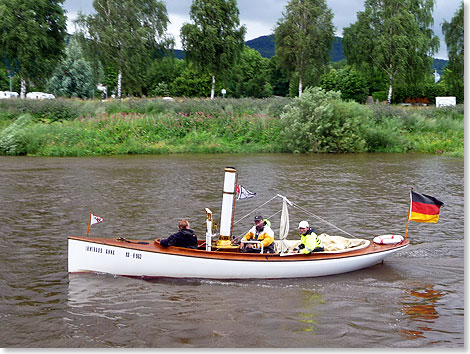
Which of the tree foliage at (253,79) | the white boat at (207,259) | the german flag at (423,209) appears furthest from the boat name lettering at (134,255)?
the tree foliage at (253,79)

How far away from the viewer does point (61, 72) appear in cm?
6544

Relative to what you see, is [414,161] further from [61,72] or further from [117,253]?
[61,72]

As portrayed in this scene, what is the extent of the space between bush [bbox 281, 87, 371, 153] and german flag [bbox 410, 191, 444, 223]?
26.6 m

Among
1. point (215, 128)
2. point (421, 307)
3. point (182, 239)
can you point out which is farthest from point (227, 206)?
point (215, 128)

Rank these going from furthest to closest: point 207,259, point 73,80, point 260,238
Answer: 1. point 73,80
2. point 260,238
3. point 207,259

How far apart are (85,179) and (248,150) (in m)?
16.5

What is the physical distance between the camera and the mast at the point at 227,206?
→ 438 inches

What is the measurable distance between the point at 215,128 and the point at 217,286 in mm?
31730

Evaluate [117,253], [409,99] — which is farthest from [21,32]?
[409,99]

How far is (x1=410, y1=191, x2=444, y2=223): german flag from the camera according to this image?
11.9m

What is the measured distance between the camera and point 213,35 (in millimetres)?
50750

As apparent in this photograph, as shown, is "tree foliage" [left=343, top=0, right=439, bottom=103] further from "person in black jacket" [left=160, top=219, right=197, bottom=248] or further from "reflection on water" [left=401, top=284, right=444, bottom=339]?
"person in black jacket" [left=160, top=219, right=197, bottom=248]

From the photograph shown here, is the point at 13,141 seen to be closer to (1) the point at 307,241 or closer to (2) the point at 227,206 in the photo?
(2) the point at 227,206

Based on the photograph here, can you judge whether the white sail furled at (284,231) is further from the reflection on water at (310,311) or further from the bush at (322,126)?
the bush at (322,126)
